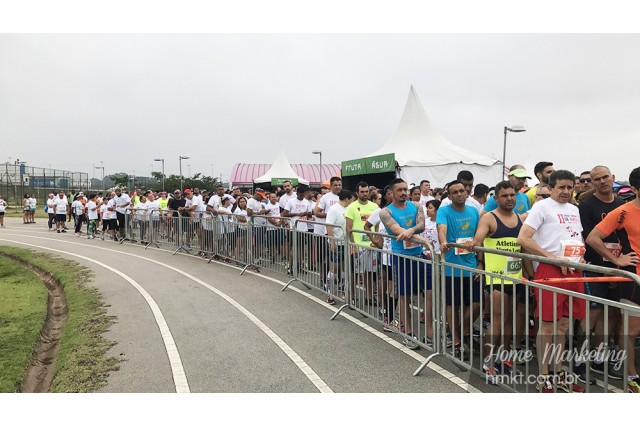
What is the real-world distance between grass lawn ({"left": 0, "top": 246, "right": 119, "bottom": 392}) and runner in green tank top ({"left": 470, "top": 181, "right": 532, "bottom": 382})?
387cm

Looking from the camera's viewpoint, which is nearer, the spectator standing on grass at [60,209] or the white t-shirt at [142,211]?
the white t-shirt at [142,211]

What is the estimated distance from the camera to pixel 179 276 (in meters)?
Result: 10.8

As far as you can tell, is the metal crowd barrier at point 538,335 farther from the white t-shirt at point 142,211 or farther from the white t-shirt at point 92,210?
the white t-shirt at point 92,210

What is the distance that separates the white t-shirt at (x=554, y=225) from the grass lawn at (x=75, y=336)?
456cm

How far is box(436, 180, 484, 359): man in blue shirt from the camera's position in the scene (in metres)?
5.00

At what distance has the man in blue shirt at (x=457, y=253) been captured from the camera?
5.00 meters

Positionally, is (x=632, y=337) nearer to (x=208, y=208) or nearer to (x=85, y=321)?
(x=85, y=321)

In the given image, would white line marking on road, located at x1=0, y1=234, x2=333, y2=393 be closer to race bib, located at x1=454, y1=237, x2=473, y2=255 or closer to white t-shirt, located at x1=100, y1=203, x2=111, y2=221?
race bib, located at x1=454, y1=237, x2=473, y2=255

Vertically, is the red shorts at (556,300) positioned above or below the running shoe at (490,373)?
above

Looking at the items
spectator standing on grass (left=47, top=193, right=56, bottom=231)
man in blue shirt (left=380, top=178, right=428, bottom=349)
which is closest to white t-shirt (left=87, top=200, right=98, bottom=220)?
spectator standing on grass (left=47, top=193, right=56, bottom=231)

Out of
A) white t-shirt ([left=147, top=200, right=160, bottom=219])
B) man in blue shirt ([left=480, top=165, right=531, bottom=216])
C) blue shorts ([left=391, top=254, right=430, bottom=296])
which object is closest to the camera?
blue shorts ([left=391, top=254, right=430, bottom=296])

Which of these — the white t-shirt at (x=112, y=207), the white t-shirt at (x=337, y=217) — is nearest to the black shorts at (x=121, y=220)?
the white t-shirt at (x=112, y=207)

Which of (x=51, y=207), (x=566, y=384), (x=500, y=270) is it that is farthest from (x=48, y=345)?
(x=51, y=207)

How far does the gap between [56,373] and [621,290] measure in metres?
6.06
